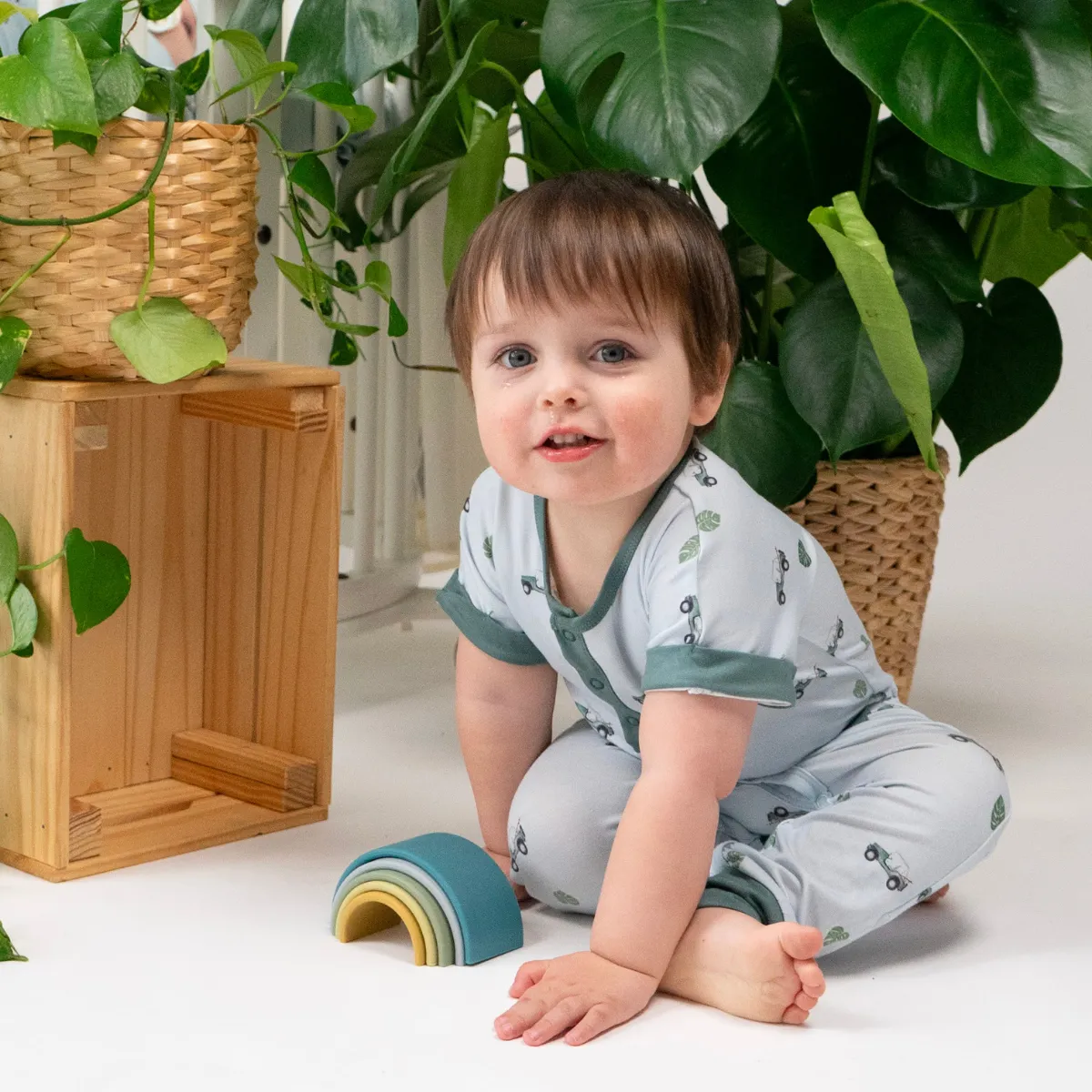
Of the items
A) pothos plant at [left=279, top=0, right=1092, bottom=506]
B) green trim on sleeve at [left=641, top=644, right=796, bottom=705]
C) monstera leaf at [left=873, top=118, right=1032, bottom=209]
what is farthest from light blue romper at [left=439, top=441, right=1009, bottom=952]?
monstera leaf at [left=873, top=118, right=1032, bottom=209]

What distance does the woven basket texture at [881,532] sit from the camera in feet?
5.08

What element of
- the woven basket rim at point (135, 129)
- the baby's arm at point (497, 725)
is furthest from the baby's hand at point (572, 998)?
the woven basket rim at point (135, 129)

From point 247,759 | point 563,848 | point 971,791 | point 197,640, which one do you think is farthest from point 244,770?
point 971,791

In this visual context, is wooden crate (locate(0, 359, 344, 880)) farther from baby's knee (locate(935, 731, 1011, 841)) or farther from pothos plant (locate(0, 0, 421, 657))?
baby's knee (locate(935, 731, 1011, 841))

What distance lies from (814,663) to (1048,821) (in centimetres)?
34

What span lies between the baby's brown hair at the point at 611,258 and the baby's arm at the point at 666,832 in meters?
0.21

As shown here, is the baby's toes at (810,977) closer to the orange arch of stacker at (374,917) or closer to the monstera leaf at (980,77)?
the orange arch of stacker at (374,917)

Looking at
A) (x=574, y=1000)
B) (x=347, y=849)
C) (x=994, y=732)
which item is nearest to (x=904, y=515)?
(x=994, y=732)

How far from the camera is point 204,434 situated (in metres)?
1.42

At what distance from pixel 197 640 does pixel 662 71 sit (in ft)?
1.97

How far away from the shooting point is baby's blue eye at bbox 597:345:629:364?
103 centimetres

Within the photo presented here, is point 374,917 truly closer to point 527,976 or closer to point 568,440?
point 527,976

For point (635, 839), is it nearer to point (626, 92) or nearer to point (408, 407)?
point (626, 92)

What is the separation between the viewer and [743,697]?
102 cm
